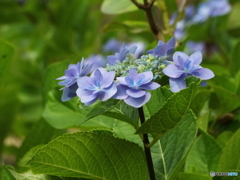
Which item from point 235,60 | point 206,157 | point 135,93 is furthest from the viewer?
point 235,60

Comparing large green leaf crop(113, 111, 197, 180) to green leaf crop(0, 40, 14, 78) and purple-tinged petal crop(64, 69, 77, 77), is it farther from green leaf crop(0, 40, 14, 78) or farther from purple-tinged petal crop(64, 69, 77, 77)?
green leaf crop(0, 40, 14, 78)

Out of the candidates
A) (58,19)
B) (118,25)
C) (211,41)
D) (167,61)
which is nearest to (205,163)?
(167,61)

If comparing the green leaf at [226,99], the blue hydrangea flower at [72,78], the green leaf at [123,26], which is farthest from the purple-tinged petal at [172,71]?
the green leaf at [123,26]

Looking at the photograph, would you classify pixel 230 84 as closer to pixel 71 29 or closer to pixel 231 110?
pixel 231 110

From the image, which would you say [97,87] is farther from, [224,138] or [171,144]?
[224,138]

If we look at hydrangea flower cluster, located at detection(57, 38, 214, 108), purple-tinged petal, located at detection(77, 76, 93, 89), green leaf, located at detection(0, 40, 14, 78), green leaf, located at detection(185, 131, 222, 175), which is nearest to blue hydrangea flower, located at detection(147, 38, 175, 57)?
hydrangea flower cluster, located at detection(57, 38, 214, 108)

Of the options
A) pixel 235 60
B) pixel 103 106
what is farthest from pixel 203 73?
pixel 235 60
